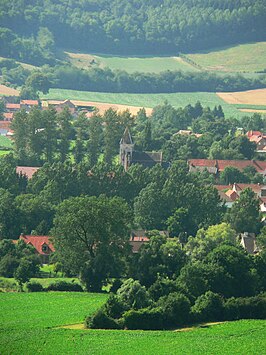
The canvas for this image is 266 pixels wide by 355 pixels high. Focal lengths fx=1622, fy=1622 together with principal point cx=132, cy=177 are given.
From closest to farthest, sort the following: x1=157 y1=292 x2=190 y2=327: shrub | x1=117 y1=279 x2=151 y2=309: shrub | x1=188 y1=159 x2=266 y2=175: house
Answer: x1=157 y1=292 x2=190 y2=327: shrub → x1=117 y1=279 x2=151 y2=309: shrub → x1=188 y1=159 x2=266 y2=175: house

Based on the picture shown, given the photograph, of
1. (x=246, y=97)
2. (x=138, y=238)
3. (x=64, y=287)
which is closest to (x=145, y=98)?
(x=246, y=97)

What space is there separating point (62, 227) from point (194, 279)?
853 centimetres

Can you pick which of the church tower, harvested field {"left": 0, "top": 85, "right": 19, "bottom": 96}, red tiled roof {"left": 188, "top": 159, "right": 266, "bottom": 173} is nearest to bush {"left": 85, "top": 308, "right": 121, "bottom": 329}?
the church tower

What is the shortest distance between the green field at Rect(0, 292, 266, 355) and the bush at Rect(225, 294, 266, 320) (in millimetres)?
1063

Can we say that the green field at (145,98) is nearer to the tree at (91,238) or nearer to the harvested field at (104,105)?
A: the harvested field at (104,105)

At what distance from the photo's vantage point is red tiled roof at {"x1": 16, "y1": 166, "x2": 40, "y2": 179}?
349ft

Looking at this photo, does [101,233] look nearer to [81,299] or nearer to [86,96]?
[81,299]

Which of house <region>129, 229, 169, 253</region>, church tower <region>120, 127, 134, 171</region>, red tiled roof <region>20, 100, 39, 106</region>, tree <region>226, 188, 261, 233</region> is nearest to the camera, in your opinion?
house <region>129, 229, 169, 253</region>

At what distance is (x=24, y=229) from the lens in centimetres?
8906

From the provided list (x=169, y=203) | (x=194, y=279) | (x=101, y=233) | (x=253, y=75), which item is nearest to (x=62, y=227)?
(x=101, y=233)

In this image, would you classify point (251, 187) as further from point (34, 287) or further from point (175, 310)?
point (175, 310)

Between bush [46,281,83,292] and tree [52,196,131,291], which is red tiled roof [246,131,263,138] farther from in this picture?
bush [46,281,83,292]

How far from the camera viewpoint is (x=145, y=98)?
172m

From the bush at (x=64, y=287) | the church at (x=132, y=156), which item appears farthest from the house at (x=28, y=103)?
the bush at (x=64, y=287)
